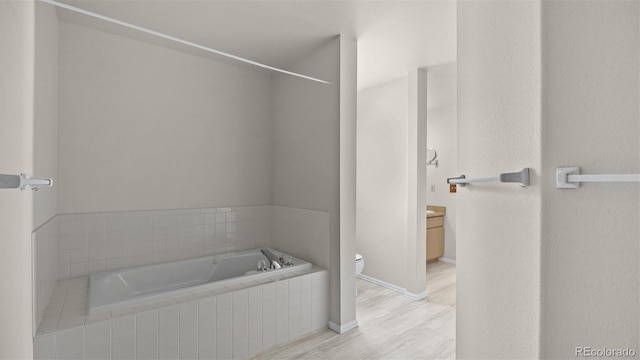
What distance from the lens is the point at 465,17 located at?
1.22 metres

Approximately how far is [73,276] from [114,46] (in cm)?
192

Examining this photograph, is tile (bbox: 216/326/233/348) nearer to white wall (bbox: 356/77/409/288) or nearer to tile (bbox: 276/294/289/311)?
tile (bbox: 276/294/289/311)

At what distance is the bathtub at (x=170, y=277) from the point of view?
6.73ft

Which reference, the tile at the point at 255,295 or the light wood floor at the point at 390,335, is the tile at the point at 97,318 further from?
the light wood floor at the point at 390,335

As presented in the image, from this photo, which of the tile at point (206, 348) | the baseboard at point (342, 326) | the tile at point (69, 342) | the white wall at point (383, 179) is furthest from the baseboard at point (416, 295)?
the tile at point (69, 342)

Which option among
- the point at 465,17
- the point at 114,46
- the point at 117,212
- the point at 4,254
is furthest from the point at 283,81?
the point at 4,254

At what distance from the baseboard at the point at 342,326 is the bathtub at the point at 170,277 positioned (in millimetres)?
524

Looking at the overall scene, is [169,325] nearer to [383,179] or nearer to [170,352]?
[170,352]

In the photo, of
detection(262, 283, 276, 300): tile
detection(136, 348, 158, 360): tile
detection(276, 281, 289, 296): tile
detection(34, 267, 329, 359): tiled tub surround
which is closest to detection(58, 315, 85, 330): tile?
detection(34, 267, 329, 359): tiled tub surround

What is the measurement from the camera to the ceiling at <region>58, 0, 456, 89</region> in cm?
221

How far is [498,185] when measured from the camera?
100 cm

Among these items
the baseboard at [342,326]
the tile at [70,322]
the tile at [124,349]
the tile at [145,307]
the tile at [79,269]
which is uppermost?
the tile at [79,269]

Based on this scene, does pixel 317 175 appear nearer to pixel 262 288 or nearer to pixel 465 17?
pixel 262 288

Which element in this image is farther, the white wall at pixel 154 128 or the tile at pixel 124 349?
the white wall at pixel 154 128
